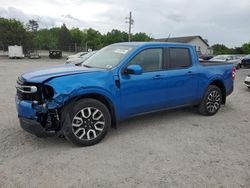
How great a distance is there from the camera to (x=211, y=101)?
20.0 feet

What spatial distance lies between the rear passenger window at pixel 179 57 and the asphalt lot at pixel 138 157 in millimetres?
1296

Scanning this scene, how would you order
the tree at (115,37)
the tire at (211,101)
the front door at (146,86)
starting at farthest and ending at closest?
the tree at (115,37)
the tire at (211,101)
the front door at (146,86)

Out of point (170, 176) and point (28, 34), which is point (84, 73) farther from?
point (28, 34)

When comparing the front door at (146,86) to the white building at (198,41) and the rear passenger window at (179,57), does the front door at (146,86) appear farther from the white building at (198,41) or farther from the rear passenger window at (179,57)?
the white building at (198,41)

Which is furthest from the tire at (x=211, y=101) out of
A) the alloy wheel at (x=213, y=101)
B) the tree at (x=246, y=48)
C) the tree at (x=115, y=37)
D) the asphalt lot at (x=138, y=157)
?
the tree at (x=115, y=37)

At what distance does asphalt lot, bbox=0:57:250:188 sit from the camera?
3207 mm

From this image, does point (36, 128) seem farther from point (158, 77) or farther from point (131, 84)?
point (158, 77)

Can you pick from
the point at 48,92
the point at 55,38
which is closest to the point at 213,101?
the point at 48,92

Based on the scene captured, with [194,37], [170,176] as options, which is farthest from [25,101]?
[194,37]

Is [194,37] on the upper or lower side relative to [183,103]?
upper

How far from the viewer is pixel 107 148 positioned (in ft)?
13.6

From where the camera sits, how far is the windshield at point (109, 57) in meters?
4.65

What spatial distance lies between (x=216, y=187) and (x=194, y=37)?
2195 inches

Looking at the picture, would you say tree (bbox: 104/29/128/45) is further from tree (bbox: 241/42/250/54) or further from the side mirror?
the side mirror
